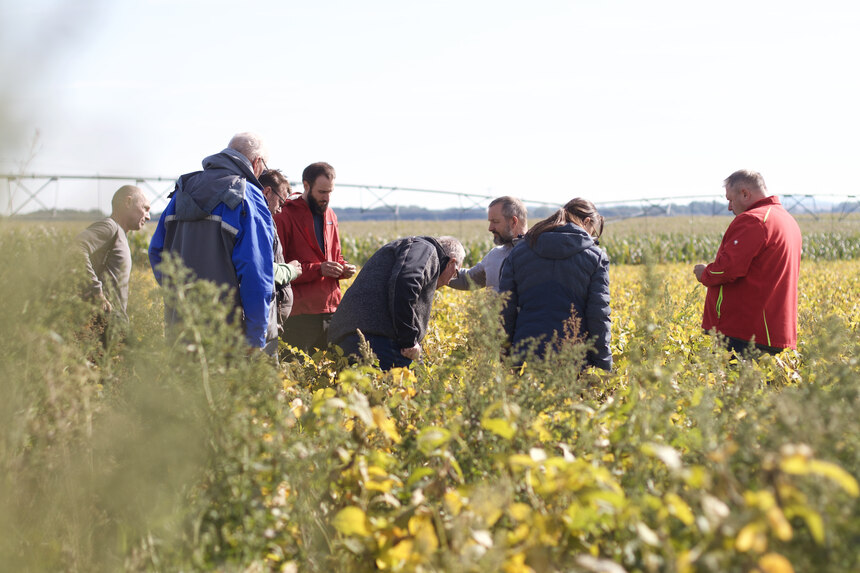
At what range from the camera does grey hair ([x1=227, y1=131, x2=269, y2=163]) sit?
143 inches

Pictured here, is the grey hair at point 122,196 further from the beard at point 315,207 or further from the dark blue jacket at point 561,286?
the dark blue jacket at point 561,286

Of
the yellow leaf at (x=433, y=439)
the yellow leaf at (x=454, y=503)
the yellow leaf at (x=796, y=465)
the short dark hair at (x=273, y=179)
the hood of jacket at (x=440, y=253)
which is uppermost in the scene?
the short dark hair at (x=273, y=179)

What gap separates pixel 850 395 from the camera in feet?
6.32

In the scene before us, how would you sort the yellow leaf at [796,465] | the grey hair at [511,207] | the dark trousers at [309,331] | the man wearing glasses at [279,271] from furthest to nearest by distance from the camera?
the dark trousers at [309,331]
the grey hair at [511,207]
the man wearing glasses at [279,271]
the yellow leaf at [796,465]

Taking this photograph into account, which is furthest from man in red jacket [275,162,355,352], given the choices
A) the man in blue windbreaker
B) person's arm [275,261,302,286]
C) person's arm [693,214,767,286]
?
person's arm [693,214,767,286]

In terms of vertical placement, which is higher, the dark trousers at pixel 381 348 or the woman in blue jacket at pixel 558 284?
the woman in blue jacket at pixel 558 284

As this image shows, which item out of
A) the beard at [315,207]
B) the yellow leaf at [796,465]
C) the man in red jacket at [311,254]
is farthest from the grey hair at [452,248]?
the yellow leaf at [796,465]

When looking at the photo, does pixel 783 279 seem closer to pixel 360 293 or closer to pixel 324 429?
pixel 360 293

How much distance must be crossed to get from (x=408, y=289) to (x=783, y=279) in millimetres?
2370

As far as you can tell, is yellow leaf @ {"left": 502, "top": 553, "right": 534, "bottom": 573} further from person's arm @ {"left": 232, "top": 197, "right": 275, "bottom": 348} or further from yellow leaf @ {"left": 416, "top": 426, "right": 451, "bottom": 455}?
person's arm @ {"left": 232, "top": 197, "right": 275, "bottom": 348}

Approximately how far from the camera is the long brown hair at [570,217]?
3645 millimetres

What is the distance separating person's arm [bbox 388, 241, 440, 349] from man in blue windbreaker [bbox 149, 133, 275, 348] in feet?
2.29

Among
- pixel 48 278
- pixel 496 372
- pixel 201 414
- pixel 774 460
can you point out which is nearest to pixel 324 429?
pixel 201 414

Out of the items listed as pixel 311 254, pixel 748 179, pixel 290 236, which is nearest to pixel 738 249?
pixel 748 179
